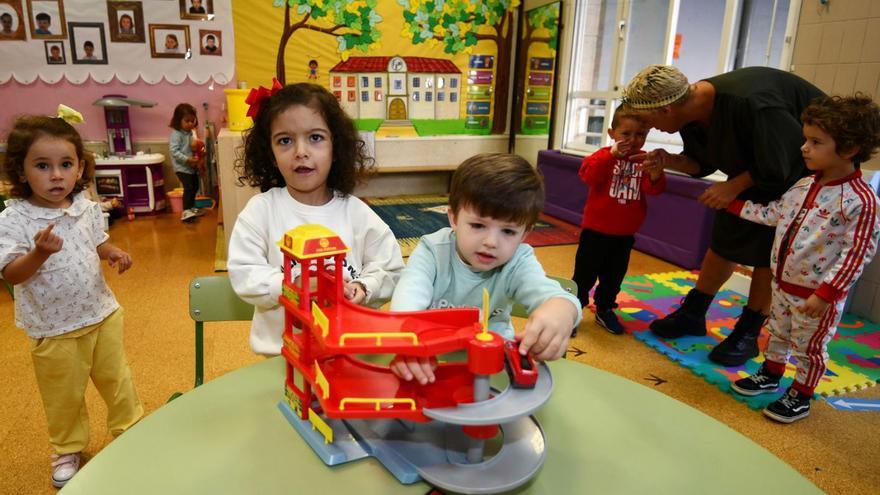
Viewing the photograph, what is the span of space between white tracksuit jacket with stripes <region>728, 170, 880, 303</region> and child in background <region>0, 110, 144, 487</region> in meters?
2.24

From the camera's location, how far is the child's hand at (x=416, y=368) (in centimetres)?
67

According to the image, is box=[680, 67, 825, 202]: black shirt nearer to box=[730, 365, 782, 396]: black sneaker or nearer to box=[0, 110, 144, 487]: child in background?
box=[730, 365, 782, 396]: black sneaker

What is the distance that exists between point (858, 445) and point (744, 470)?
158 cm

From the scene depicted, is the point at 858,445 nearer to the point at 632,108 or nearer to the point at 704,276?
the point at 704,276

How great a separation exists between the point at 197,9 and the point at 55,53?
1288mm

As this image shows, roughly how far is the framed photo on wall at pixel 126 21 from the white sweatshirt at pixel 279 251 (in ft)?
15.4

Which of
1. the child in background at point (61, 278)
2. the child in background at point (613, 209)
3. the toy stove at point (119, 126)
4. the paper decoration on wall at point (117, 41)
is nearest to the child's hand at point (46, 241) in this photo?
the child in background at point (61, 278)

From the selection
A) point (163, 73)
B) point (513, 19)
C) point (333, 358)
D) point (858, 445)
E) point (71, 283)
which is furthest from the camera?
point (513, 19)

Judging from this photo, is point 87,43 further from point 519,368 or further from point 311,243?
point 519,368

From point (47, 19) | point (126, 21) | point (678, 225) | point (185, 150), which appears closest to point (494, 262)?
point (678, 225)

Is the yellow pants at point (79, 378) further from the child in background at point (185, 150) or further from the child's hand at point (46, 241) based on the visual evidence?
the child in background at point (185, 150)

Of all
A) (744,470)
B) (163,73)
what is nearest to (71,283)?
(744,470)

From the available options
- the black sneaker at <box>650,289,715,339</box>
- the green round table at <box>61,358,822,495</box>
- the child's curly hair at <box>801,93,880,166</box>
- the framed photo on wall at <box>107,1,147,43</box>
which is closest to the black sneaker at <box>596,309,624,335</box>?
the black sneaker at <box>650,289,715,339</box>

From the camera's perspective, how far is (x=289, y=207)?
134cm
